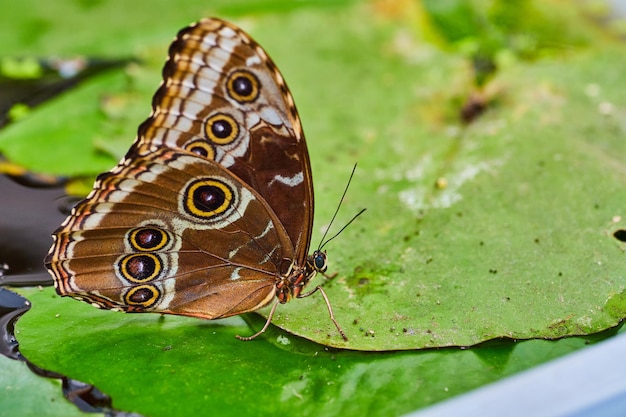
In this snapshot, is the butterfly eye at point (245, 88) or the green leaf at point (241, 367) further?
the butterfly eye at point (245, 88)

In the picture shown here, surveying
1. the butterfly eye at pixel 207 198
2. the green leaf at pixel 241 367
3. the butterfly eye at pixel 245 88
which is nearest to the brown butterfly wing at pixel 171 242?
the butterfly eye at pixel 207 198

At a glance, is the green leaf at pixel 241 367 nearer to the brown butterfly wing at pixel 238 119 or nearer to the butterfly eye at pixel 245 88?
the brown butterfly wing at pixel 238 119

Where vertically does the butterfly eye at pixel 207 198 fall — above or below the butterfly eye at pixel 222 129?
below

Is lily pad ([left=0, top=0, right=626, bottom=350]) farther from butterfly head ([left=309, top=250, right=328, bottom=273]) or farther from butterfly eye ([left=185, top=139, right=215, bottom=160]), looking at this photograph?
butterfly eye ([left=185, top=139, right=215, bottom=160])

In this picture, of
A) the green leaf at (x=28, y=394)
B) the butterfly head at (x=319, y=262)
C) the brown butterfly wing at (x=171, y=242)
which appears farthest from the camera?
the butterfly head at (x=319, y=262)

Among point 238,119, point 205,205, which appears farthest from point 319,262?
point 238,119

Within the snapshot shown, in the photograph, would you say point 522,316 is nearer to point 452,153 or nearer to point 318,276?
point 318,276
